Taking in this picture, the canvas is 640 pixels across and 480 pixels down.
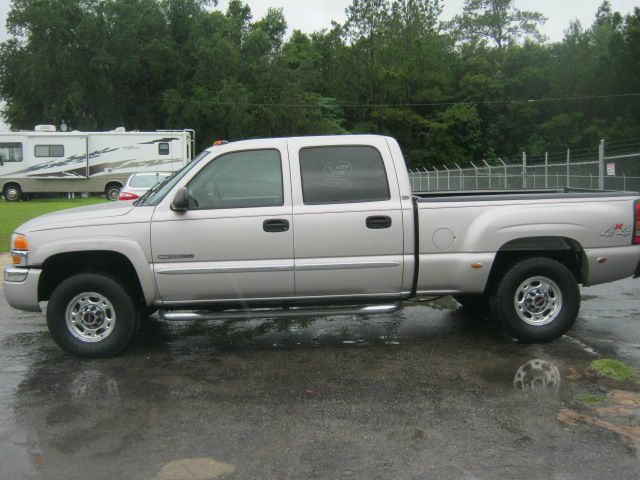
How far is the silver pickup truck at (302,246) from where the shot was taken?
5.93 meters

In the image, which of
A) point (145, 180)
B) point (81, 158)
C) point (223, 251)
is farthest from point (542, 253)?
point (81, 158)

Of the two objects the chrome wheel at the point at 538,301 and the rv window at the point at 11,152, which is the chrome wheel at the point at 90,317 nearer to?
the chrome wheel at the point at 538,301

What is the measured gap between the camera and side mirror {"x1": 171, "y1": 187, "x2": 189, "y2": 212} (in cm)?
586

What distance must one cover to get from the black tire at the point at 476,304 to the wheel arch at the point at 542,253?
0.89 metres

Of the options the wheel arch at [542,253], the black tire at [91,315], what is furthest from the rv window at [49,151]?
the wheel arch at [542,253]

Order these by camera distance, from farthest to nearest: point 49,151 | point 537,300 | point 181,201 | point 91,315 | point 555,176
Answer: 1. point 49,151
2. point 555,176
3. point 537,300
4. point 91,315
5. point 181,201

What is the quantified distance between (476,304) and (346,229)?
2342mm

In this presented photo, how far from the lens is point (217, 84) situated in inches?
2048

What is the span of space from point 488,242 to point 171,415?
3113 millimetres

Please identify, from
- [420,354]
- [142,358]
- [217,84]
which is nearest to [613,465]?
[420,354]

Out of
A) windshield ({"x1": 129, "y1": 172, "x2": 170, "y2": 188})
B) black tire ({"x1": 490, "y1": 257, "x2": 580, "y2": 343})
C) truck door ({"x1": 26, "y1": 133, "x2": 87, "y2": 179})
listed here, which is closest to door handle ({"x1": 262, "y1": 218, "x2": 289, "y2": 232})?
black tire ({"x1": 490, "y1": 257, "x2": 580, "y2": 343})

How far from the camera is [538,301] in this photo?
6.31 meters

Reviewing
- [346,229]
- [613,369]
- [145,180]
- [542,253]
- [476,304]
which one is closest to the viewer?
[613,369]

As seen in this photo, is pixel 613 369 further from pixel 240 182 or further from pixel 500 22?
pixel 500 22
